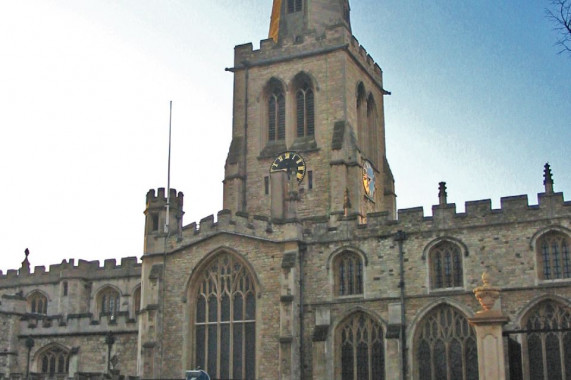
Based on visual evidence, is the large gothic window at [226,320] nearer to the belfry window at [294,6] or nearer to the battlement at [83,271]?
the battlement at [83,271]

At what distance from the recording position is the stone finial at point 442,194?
3494cm

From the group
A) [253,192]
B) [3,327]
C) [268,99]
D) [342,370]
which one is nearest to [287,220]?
[342,370]

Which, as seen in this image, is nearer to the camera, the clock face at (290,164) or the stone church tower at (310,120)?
the stone church tower at (310,120)

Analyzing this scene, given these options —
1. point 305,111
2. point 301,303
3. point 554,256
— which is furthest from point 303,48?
point 554,256

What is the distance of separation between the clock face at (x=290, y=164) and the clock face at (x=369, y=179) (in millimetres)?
3330

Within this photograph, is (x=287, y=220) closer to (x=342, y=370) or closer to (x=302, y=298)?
(x=302, y=298)

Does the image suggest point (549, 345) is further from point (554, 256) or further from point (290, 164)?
point (290, 164)

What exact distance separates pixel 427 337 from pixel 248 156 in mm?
16658

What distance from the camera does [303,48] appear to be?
155ft

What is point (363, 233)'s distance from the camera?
118 feet

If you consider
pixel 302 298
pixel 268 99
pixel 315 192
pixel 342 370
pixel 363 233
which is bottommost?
pixel 342 370

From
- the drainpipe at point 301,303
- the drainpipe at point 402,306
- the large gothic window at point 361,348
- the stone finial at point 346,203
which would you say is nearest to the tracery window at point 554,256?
the drainpipe at point 402,306

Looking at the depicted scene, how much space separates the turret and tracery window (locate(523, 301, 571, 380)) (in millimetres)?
15985

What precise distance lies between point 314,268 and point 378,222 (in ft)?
10.8
